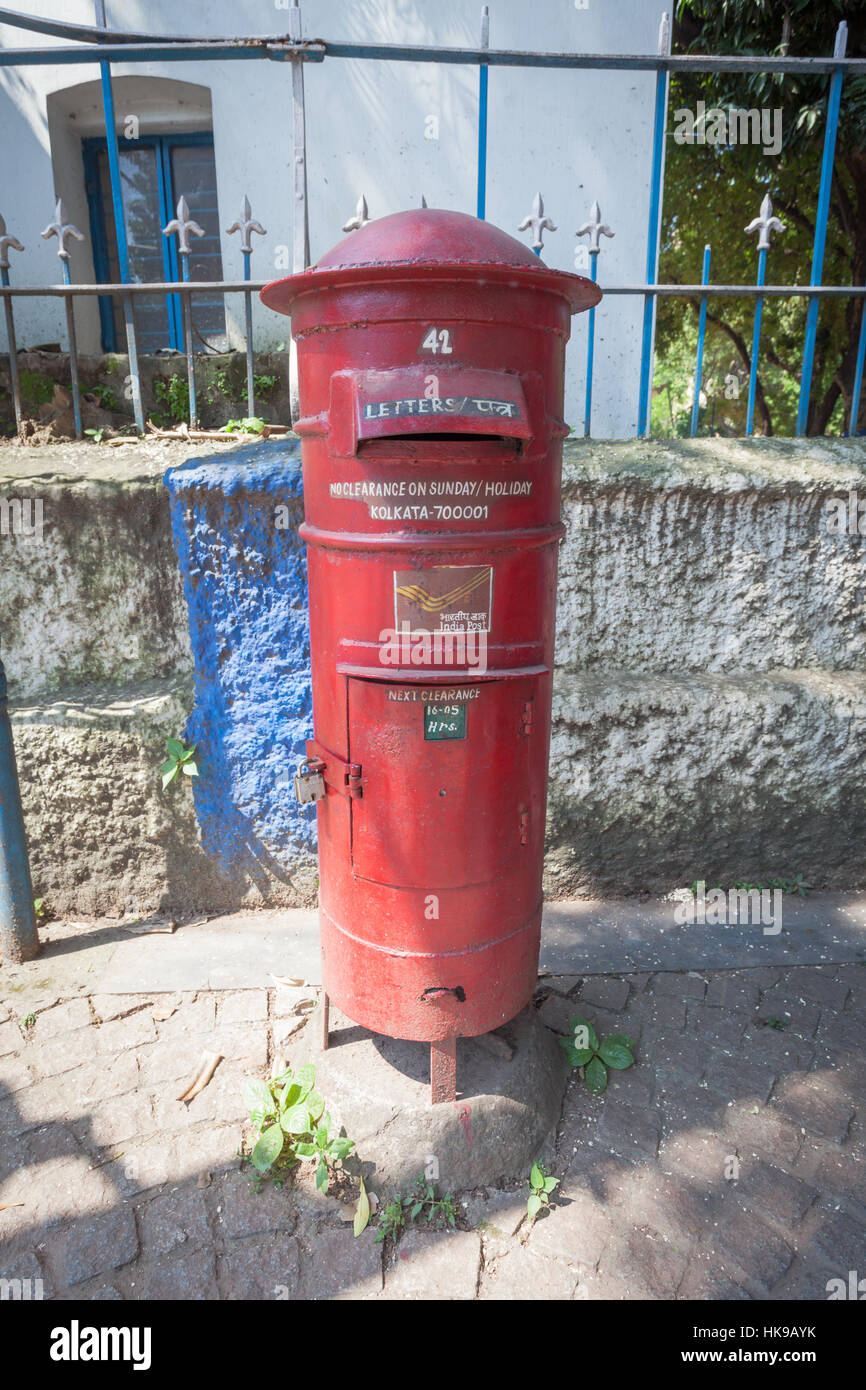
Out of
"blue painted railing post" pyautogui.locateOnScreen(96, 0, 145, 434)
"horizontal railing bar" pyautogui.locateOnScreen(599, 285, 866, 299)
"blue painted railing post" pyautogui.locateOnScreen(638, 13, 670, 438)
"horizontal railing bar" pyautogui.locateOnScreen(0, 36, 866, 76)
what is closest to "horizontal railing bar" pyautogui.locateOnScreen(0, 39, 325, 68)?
"horizontal railing bar" pyautogui.locateOnScreen(0, 36, 866, 76)

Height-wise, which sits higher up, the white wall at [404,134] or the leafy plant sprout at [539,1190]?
the white wall at [404,134]

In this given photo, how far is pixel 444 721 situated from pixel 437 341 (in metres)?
0.90

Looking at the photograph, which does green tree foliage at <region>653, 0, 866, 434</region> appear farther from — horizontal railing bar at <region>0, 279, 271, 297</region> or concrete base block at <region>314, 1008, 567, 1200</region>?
concrete base block at <region>314, 1008, 567, 1200</region>

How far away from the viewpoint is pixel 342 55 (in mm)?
3262

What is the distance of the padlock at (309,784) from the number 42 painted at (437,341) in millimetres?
1117

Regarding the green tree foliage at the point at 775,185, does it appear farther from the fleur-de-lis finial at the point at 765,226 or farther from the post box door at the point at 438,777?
the post box door at the point at 438,777

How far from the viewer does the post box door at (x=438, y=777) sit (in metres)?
2.14

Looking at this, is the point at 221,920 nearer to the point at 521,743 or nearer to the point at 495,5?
the point at 521,743

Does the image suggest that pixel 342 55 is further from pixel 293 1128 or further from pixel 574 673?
pixel 293 1128

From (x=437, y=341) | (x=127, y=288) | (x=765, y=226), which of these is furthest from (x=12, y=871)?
(x=765, y=226)

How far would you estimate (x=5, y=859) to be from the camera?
10.7ft

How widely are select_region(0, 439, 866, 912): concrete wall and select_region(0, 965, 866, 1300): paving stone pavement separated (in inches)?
27.5

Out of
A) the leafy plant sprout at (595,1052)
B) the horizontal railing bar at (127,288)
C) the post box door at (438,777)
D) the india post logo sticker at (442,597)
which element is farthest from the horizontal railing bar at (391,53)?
the leafy plant sprout at (595,1052)

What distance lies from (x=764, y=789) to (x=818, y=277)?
2266mm
